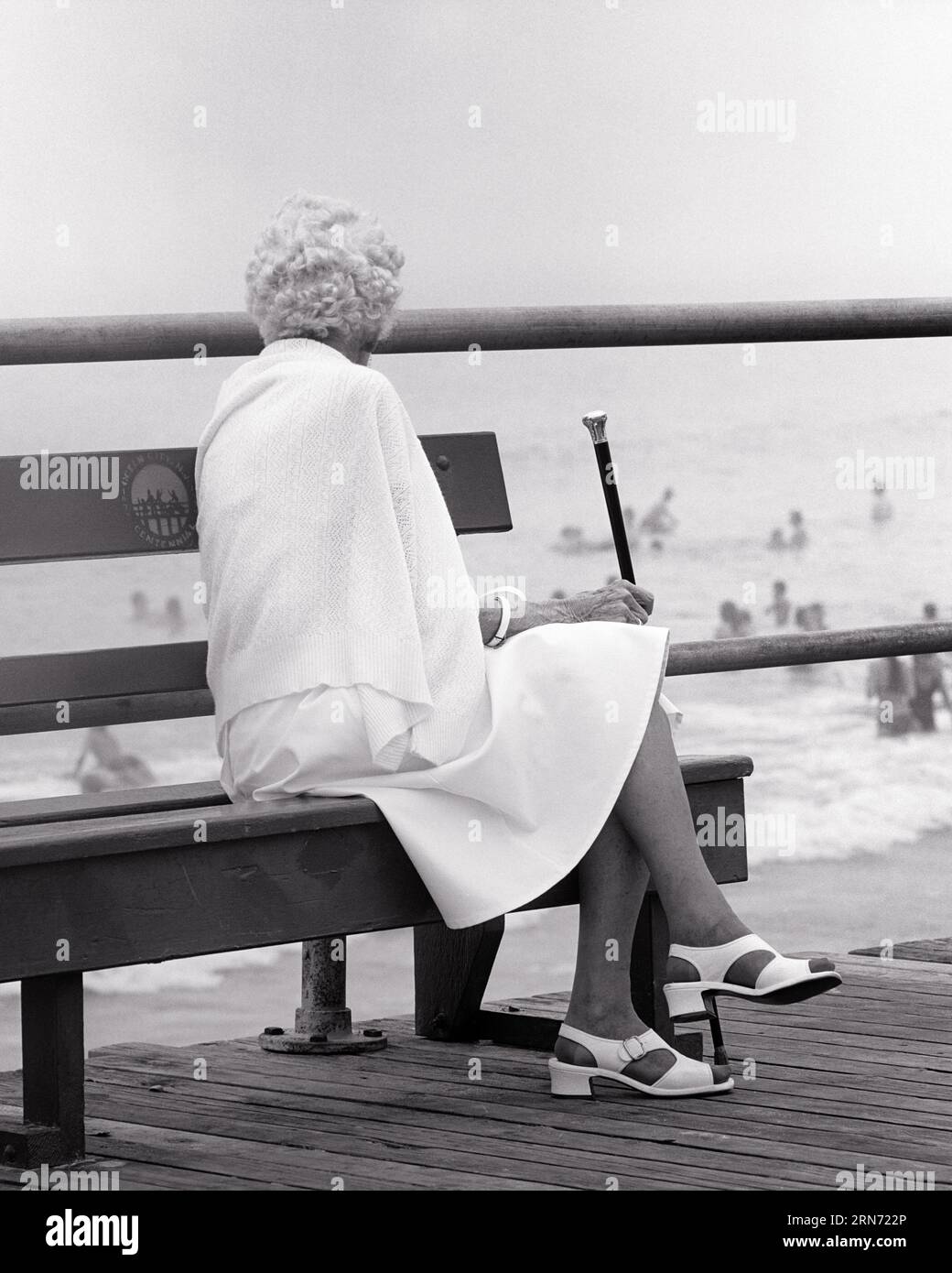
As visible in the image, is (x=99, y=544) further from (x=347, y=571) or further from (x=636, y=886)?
(x=636, y=886)

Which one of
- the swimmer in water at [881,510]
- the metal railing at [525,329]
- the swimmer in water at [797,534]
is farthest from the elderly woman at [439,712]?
the swimmer in water at [881,510]

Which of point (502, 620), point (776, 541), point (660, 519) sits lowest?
point (502, 620)

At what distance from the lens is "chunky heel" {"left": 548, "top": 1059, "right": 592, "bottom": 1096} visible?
7.97 feet

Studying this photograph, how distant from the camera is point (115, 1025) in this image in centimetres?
994

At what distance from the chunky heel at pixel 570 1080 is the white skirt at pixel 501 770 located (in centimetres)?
26

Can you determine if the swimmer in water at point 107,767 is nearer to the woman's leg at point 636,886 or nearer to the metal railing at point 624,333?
the metal railing at point 624,333

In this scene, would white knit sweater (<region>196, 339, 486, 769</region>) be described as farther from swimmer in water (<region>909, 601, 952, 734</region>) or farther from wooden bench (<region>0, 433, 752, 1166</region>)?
swimmer in water (<region>909, 601, 952, 734</region>)

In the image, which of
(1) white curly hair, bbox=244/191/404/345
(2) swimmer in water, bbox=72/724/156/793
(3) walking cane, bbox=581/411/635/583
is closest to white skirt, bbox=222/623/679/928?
(3) walking cane, bbox=581/411/635/583

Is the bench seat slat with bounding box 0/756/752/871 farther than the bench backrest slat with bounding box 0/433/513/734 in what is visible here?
No

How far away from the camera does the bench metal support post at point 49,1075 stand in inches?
81.9

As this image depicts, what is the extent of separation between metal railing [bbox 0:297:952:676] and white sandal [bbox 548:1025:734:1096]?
0.67 meters

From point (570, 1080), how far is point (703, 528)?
1582 cm

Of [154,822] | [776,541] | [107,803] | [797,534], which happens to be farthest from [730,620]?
[154,822]

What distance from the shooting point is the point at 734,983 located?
2312mm
